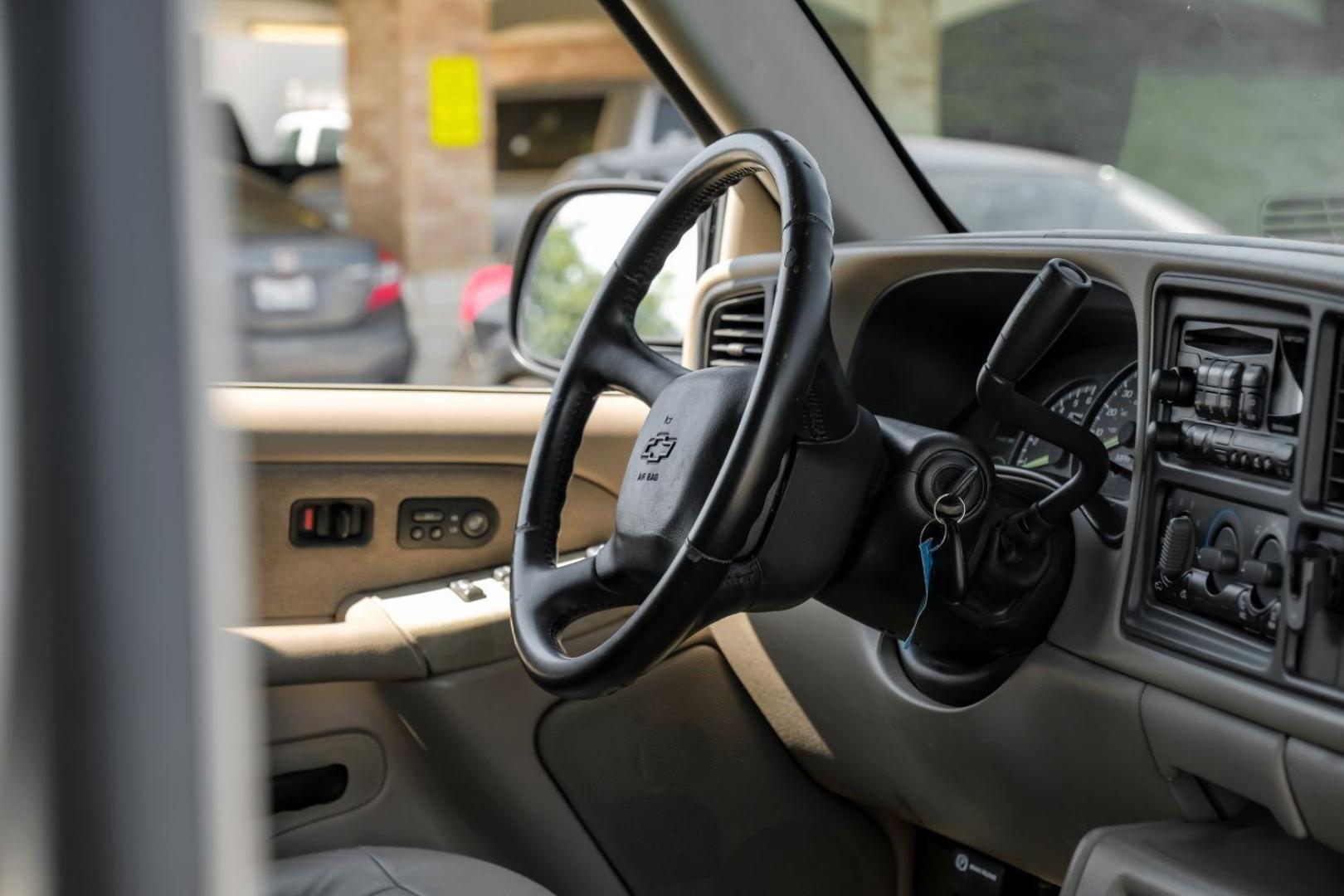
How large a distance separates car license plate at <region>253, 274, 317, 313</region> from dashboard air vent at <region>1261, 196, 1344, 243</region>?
4694mm

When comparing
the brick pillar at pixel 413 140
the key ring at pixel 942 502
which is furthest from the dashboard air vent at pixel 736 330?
the brick pillar at pixel 413 140

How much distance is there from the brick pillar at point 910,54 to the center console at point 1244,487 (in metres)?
1.12

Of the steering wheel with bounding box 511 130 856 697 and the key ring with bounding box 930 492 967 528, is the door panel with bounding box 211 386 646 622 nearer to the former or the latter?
the steering wheel with bounding box 511 130 856 697

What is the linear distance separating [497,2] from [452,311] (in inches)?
135

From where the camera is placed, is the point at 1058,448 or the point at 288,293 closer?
the point at 1058,448

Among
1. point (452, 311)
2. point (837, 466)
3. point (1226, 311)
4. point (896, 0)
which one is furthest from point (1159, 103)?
point (452, 311)

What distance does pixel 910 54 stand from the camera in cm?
380

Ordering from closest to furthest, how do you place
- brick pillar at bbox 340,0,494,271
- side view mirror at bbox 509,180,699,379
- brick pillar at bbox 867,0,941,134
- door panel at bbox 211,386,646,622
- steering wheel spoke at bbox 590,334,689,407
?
1. steering wheel spoke at bbox 590,334,689,407
2. door panel at bbox 211,386,646,622
3. side view mirror at bbox 509,180,699,379
4. brick pillar at bbox 867,0,941,134
5. brick pillar at bbox 340,0,494,271

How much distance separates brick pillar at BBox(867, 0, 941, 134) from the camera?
2.80 metres

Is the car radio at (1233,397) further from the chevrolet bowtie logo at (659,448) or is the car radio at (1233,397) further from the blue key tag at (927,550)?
the chevrolet bowtie logo at (659,448)

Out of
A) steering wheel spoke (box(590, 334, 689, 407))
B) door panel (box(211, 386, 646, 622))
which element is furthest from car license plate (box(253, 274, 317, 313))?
steering wheel spoke (box(590, 334, 689, 407))

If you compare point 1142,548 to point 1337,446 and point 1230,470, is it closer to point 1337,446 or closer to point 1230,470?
Answer: point 1230,470

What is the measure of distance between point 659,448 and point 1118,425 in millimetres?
525

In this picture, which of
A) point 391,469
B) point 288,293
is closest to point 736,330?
point 391,469
